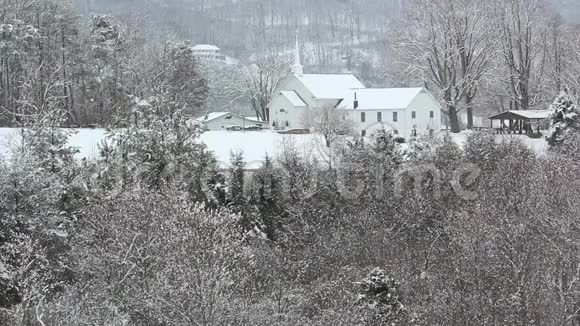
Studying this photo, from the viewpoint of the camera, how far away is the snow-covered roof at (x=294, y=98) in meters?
60.9

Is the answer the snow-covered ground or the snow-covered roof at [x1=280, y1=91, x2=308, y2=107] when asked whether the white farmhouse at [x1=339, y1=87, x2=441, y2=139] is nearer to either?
the snow-covered roof at [x1=280, y1=91, x2=308, y2=107]

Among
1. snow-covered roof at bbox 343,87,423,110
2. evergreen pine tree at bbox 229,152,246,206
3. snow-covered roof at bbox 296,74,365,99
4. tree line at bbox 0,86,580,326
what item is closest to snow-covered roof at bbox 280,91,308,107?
snow-covered roof at bbox 296,74,365,99

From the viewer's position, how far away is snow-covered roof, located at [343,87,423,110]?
56562 mm

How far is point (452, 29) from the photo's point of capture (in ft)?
173

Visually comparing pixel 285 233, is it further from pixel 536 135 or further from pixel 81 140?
pixel 536 135

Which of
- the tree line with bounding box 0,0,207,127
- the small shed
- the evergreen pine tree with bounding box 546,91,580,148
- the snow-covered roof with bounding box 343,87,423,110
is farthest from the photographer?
the snow-covered roof with bounding box 343,87,423,110

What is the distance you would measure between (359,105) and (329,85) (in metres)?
7.15

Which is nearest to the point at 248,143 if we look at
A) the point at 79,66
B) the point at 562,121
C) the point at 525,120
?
the point at 562,121

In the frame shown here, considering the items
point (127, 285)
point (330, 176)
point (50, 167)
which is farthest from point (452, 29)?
point (127, 285)

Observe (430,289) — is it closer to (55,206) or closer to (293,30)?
(55,206)

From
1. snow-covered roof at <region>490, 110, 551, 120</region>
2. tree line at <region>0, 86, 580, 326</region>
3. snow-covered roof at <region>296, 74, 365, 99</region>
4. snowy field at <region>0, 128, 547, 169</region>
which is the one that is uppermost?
snow-covered roof at <region>296, 74, 365, 99</region>

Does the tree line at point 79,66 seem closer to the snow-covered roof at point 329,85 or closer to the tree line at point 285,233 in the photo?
the snow-covered roof at point 329,85

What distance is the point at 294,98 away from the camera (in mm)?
62125

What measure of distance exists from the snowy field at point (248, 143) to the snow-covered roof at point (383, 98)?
1317cm
